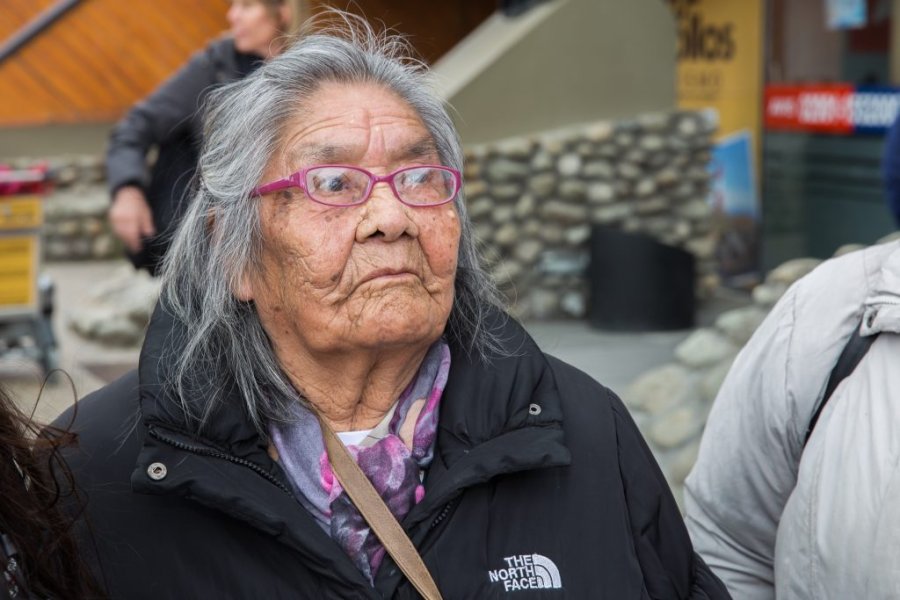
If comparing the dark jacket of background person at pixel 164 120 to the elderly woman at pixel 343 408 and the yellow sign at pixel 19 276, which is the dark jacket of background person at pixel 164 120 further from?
the yellow sign at pixel 19 276

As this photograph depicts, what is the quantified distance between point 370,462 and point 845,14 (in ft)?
21.1

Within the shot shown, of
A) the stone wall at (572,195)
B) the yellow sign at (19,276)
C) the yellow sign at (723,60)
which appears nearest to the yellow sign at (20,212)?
the yellow sign at (19,276)

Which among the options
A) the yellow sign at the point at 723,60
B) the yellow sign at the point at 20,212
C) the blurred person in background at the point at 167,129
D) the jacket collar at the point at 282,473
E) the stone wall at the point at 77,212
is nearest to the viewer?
the jacket collar at the point at 282,473

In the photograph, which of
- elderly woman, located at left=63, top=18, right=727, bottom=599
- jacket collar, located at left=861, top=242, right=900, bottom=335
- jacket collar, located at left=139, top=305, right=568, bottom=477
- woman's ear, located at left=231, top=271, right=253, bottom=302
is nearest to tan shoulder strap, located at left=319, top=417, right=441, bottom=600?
elderly woman, located at left=63, top=18, right=727, bottom=599

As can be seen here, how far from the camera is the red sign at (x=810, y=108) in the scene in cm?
768

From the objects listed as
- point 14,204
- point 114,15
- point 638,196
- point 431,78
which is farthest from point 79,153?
point 431,78

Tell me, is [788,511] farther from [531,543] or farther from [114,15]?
[114,15]

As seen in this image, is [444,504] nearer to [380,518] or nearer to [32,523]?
[380,518]

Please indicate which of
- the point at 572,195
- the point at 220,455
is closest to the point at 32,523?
the point at 220,455

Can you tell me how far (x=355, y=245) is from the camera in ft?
6.73

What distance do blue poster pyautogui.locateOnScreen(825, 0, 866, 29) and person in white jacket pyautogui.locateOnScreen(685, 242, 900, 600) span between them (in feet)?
18.9

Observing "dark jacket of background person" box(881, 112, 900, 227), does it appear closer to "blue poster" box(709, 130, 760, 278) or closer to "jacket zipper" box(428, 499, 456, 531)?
"jacket zipper" box(428, 499, 456, 531)

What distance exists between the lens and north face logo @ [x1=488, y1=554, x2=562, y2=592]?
198 cm

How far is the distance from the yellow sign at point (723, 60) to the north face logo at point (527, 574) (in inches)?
274
